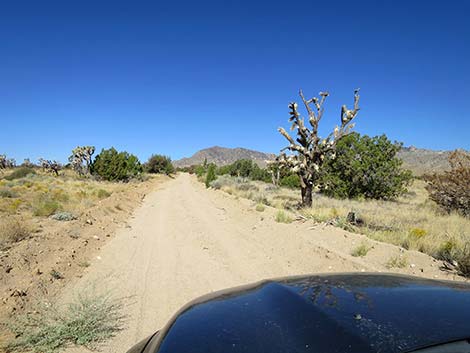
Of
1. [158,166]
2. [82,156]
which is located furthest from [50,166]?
[158,166]

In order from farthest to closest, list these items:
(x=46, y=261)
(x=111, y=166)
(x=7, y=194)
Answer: (x=111, y=166)
(x=7, y=194)
(x=46, y=261)

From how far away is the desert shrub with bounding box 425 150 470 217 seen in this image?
41.6ft

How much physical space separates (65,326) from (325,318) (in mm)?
3876

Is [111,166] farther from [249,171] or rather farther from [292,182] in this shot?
[249,171]

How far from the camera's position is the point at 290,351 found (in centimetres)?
165

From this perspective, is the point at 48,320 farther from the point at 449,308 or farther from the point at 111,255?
the point at 449,308

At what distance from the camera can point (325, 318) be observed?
198 cm

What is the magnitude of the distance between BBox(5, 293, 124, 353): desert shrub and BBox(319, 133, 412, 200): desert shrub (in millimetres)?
17828

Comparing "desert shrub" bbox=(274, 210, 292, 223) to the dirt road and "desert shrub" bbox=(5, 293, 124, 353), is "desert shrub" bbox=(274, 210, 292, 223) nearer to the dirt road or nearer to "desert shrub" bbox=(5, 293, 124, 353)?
the dirt road

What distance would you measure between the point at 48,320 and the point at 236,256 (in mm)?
4645

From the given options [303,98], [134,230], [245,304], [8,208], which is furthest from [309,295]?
[8,208]

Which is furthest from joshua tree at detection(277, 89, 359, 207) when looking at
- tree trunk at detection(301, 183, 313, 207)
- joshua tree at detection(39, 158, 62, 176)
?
joshua tree at detection(39, 158, 62, 176)

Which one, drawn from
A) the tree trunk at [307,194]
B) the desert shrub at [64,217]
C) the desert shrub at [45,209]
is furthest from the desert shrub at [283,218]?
the desert shrub at [45,209]

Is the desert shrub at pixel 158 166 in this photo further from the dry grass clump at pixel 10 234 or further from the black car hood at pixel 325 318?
the black car hood at pixel 325 318
